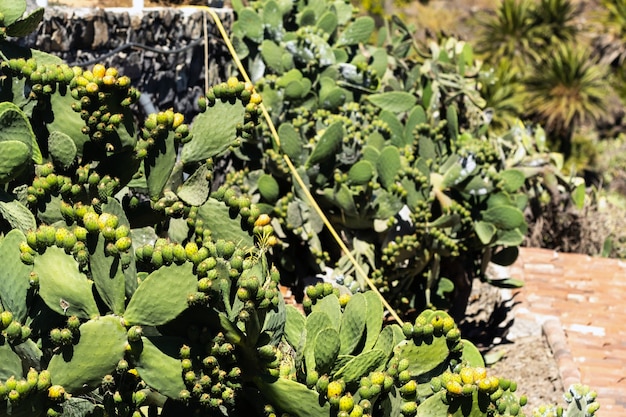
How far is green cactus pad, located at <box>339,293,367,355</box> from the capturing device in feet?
7.32

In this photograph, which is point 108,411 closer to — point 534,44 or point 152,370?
point 152,370

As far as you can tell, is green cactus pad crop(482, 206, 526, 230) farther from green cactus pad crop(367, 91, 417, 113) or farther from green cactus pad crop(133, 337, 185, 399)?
green cactus pad crop(133, 337, 185, 399)

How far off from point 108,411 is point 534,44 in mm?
14656

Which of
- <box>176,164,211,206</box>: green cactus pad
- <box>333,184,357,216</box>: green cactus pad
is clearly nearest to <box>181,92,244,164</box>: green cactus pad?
<box>176,164,211,206</box>: green cactus pad

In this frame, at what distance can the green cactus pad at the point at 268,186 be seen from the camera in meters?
4.55

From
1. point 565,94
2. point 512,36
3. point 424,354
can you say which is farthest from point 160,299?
point 512,36

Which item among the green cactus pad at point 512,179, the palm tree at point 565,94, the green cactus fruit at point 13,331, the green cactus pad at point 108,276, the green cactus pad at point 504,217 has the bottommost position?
the palm tree at point 565,94

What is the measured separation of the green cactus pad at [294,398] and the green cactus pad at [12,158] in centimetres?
93

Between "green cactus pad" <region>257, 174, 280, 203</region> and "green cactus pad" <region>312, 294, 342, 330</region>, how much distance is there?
2.28m

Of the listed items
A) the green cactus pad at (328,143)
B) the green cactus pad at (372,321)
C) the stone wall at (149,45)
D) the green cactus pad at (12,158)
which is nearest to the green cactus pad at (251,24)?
the stone wall at (149,45)

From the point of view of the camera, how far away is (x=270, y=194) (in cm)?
457

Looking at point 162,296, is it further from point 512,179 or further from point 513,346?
point 513,346

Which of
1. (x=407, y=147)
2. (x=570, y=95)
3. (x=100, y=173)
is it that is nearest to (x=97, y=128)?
(x=100, y=173)

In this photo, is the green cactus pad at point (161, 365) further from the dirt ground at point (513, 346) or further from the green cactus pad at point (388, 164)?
the dirt ground at point (513, 346)
